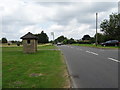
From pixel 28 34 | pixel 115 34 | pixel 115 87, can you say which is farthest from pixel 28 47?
pixel 115 34

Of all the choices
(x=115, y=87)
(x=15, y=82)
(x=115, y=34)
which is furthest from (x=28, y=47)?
(x=115, y=34)

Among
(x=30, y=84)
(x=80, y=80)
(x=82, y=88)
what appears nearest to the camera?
(x=82, y=88)

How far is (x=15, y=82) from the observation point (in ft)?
23.5

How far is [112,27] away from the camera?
191ft

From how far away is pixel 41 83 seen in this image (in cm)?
692

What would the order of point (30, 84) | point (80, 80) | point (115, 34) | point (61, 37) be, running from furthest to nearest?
point (61, 37) → point (115, 34) → point (80, 80) → point (30, 84)

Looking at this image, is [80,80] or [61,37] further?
[61,37]

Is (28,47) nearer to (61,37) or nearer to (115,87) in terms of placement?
(115,87)

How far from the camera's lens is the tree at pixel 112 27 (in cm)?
5750

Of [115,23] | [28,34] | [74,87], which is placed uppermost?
[115,23]

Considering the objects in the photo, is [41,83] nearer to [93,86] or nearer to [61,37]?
[93,86]

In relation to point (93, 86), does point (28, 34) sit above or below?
above

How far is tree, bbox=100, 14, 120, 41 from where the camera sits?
57.5 meters

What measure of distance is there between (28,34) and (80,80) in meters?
19.3
